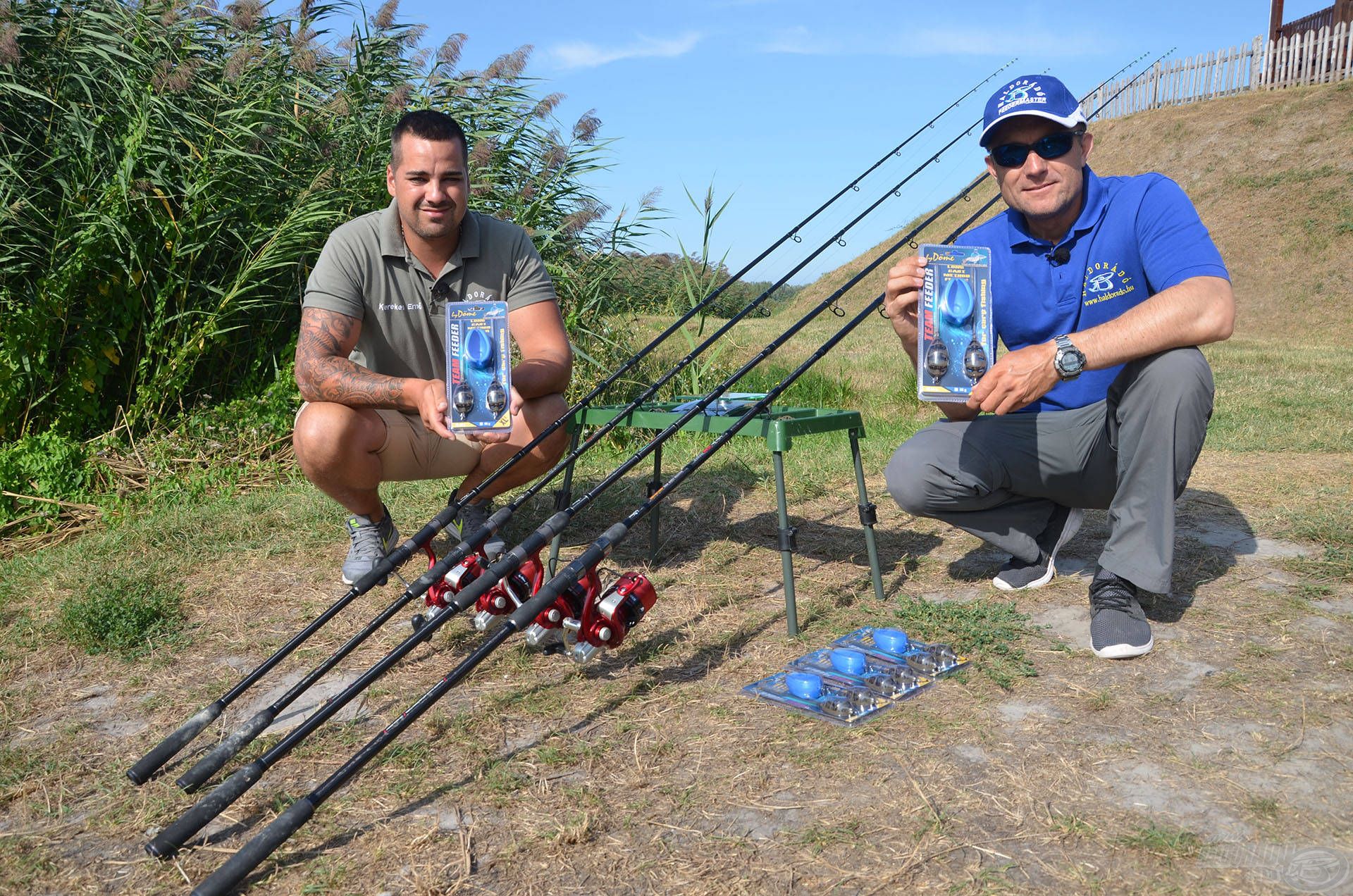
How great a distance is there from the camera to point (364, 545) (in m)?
3.62

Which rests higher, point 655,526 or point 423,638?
point 423,638

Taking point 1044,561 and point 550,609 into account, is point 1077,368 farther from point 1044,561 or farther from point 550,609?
point 550,609

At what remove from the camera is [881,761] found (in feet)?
7.35

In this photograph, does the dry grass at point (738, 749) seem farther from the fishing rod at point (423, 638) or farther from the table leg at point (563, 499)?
the table leg at point (563, 499)

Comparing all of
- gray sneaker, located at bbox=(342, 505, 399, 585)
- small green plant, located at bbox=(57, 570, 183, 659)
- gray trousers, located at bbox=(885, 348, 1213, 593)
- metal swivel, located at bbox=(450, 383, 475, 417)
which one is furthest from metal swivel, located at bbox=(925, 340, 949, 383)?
small green plant, located at bbox=(57, 570, 183, 659)

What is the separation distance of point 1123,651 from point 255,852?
221 centimetres

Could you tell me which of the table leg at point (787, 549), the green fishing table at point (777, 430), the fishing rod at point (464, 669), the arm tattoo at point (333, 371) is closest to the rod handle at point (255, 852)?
the fishing rod at point (464, 669)

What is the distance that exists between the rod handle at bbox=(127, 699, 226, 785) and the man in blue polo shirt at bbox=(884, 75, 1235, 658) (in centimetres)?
195

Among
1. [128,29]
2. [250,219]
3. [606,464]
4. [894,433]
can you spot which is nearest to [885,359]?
[894,433]

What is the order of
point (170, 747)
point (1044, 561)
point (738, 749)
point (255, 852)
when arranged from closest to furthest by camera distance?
1. point (255, 852)
2. point (170, 747)
3. point (738, 749)
4. point (1044, 561)

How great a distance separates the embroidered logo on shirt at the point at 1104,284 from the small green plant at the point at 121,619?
9.92 ft

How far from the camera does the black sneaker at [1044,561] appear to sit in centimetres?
339

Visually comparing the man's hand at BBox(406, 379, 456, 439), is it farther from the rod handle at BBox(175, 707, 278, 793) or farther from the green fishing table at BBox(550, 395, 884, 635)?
the rod handle at BBox(175, 707, 278, 793)

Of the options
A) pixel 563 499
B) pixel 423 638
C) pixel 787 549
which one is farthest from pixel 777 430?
pixel 423 638
